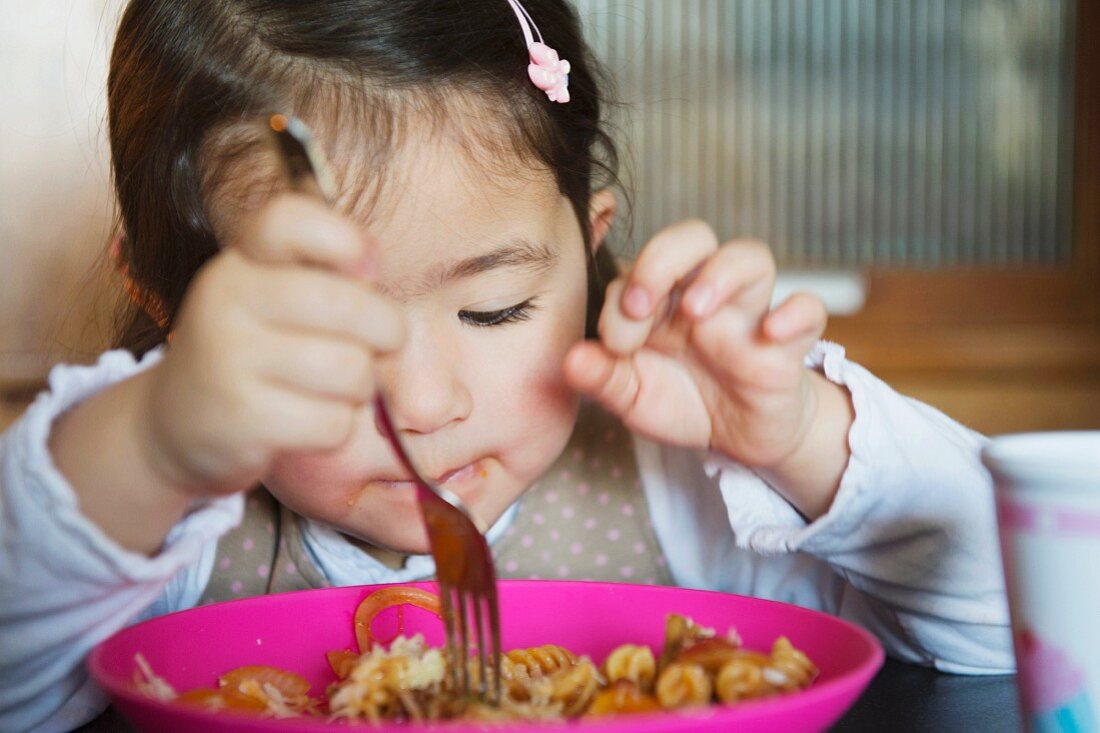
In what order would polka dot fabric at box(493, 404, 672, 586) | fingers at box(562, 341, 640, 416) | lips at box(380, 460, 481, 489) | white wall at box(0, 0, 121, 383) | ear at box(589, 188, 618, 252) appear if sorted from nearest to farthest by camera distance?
fingers at box(562, 341, 640, 416) < lips at box(380, 460, 481, 489) < ear at box(589, 188, 618, 252) < polka dot fabric at box(493, 404, 672, 586) < white wall at box(0, 0, 121, 383)

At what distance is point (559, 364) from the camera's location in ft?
2.98

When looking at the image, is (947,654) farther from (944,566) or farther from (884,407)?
(884,407)

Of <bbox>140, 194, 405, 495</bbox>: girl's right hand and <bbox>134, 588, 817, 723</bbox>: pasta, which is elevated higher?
<bbox>140, 194, 405, 495</bbox>: girl's right hand

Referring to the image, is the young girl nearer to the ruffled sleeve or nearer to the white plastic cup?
the ruffled sleeve

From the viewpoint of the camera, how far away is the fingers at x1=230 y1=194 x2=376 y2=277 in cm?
53

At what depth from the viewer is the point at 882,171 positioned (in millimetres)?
2410

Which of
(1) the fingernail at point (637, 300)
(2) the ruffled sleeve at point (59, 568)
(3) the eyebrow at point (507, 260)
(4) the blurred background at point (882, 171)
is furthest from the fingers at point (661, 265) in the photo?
(4) the blurred background at point (882, 171)

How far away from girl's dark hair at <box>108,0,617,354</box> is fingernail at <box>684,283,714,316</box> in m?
0.26

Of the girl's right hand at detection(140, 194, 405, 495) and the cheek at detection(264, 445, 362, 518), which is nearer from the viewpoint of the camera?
the girl's right hand at detection(140, 194, 405, 495)

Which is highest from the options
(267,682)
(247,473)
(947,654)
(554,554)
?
(247,473)

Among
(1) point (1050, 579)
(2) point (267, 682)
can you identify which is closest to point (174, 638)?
(2) point (267, 682)

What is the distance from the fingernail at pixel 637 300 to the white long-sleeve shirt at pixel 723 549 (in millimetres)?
222

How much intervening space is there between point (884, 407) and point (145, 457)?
0.53m

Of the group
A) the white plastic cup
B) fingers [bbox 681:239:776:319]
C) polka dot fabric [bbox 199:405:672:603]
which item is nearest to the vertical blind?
polka dot fabric [bbox 199:405:672:603]
